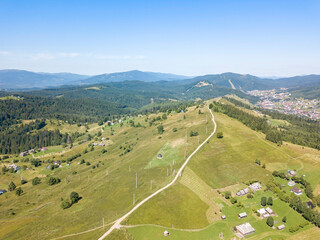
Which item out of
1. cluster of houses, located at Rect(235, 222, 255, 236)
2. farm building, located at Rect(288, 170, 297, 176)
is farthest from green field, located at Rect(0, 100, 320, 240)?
farm building, located at Rect(288, 170, 297, 176)

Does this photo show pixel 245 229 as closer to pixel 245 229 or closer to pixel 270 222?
pixel 245 229

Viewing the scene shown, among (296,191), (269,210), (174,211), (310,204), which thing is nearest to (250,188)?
(269,210)

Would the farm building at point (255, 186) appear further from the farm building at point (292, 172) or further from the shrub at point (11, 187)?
the shrub at point (11, 187)

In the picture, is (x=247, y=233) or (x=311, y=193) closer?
(x=247, y=233)

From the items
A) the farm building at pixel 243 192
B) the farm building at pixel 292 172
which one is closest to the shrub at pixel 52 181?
the farm building at pixel 243 192

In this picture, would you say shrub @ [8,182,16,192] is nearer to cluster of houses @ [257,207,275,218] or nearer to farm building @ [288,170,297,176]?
cluster of houses @ [257,207,275,218]

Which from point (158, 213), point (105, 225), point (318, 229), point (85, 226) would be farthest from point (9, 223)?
point (318, 229)

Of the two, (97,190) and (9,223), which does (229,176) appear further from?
(9,223)
